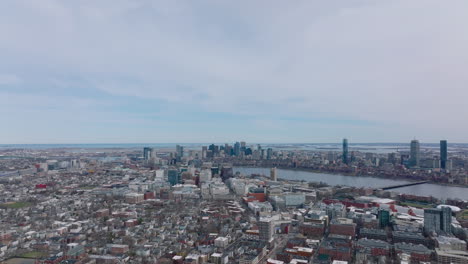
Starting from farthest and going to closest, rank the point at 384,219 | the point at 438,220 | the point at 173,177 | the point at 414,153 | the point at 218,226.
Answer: the point at 414,153, the point at 173,177, the point at 384,219, the point at 218,226, the point at 438,220

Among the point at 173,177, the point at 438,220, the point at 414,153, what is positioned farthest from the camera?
the point at 414,153

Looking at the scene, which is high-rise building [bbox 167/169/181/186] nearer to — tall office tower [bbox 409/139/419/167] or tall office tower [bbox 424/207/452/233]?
tall office tower [bbox 424/207/452/233]

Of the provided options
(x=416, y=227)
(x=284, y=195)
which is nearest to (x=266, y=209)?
(x=284, y=195)

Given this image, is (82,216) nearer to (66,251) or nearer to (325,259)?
(66,251)

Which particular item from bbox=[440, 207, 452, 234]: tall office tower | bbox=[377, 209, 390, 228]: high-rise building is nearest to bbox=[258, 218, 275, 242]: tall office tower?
bbox=[377, 209, 390, 228]: high-rise building

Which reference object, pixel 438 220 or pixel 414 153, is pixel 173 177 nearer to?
pixel 438 220

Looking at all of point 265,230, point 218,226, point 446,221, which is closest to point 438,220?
point 446,221

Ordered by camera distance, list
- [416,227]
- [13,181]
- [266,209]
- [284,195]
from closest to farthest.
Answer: [416,227] → [266,209] → [284,195] → [13,181]

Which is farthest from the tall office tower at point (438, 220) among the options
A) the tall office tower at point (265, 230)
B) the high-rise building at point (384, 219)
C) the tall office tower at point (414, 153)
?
the tall office tower at point (414, 153)
